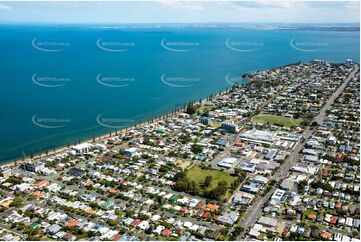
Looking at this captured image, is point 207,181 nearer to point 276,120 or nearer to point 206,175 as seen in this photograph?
point 206,175

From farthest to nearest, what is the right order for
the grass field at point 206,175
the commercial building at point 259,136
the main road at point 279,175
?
the commercial building at point 259,136 < the grass field at point 206,175 < the main road at point 279,175

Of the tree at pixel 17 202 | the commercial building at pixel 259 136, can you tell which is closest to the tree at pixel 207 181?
the commercial building at pixel 259 136

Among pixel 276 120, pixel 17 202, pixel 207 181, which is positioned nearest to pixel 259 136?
pixel 276 120

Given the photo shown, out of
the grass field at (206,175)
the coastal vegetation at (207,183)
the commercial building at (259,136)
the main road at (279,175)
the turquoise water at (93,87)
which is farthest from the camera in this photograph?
the turquoise water at (93,87)

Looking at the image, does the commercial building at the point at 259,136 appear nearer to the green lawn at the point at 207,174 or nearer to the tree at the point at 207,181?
the green lawn at the point at 207,174

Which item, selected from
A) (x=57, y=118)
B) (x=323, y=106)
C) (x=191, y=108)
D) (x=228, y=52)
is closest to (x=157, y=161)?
(x=191, y=108)

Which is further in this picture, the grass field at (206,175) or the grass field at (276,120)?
the grass field at (276,120)

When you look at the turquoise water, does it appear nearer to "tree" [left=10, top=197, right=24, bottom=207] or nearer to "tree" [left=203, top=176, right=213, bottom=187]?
"tree" [left=10, top=197, right=24, bottom=207]
